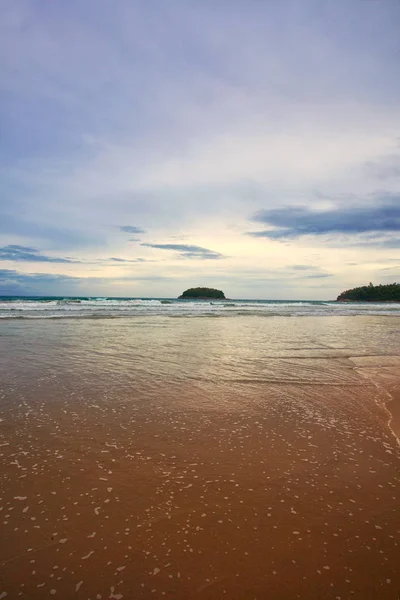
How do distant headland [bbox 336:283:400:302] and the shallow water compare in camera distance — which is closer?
the shallow water

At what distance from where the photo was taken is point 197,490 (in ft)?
9.62

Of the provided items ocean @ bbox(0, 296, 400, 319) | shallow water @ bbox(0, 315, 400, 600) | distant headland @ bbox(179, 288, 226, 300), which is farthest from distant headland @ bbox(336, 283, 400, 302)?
shallow water @ bbox(0, 315, 400, 600)

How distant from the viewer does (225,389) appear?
6.03 m

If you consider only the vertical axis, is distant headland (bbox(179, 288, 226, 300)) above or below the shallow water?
above

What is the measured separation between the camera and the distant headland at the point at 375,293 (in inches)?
3319

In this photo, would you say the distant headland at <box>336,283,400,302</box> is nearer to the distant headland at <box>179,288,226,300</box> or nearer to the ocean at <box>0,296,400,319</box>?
the distant headland at <box>179,288,226,300</box>

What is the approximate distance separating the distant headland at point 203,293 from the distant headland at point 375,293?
3673 cm

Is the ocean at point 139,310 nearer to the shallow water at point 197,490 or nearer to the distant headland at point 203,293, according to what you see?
the shallow water at point 197,490

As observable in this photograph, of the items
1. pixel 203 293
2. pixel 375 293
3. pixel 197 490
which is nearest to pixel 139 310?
pixel 197 490

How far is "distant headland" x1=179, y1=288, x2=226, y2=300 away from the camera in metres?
105

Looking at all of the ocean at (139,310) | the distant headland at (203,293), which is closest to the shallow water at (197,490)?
the ocean at (139,310)

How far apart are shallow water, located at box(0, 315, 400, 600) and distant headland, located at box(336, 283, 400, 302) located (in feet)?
294

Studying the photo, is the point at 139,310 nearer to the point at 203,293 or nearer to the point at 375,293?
the point at 203,293

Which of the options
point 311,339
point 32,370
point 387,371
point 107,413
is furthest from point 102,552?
point 311,339
